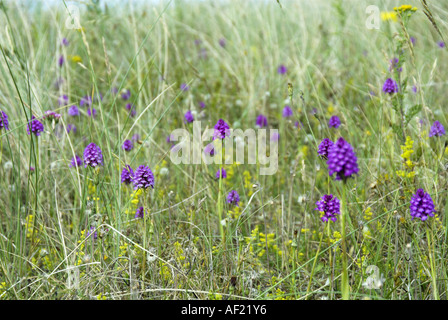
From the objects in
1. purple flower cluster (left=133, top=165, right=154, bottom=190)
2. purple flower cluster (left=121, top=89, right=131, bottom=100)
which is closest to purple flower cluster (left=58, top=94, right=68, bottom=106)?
purple flower cluster (left=121, top=89, right=131, bottom=100)

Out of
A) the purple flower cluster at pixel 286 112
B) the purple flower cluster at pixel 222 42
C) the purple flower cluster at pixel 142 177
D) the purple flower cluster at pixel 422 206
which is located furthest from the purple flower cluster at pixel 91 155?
the purple flower cluster at pixel 222 42

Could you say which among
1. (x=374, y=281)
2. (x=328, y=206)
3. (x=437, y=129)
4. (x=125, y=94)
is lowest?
(x=374, y=281)

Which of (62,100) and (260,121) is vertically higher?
(62,100)

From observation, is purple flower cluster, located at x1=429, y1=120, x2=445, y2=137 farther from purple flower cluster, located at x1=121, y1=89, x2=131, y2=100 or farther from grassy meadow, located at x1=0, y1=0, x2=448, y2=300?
purple flower cluster, located at x1=121, y1=89, x2=131, y2=100

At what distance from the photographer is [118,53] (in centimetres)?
407

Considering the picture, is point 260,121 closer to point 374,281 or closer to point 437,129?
point 437,129

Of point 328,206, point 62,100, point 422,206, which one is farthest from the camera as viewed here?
point 62,100

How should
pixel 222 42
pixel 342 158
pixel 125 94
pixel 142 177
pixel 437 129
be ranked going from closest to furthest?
pixel 342 158
pixel 142 177
pixel 437 129
pixel 125 94
pixel 222 42

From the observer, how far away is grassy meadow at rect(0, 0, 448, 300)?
161 cm

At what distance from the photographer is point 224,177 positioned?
2.06 metres

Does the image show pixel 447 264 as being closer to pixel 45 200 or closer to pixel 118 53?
pixel 45 200

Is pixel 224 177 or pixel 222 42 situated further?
pixel 222 42

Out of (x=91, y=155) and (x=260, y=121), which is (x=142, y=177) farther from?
(x=260, y=121)

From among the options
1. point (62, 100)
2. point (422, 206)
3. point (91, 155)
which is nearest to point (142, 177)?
point (91, 155)
